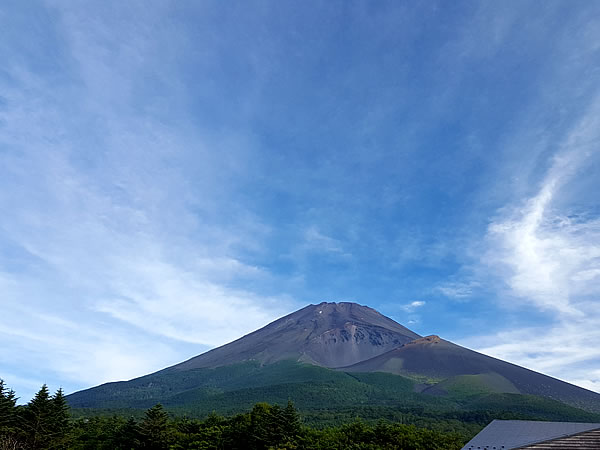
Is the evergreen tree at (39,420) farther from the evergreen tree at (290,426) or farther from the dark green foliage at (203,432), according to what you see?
the evergreen tree at (290,426)

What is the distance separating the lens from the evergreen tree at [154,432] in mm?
28359

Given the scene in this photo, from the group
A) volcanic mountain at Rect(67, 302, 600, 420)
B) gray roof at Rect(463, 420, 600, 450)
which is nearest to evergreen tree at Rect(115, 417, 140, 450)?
gray roof at Rect(463, 420, 600, 450)

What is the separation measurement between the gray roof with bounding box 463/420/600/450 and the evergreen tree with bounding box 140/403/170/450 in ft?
58.7

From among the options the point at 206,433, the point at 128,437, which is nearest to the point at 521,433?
the point at 206,433

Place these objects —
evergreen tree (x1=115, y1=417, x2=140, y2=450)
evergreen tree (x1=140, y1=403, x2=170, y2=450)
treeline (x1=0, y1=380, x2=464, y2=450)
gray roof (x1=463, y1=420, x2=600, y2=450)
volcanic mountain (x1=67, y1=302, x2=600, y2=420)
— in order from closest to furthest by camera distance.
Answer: gray roof (x1=463, y1=420, x2=600, y2=450) < treeline (x1=0, y1=380, x2=464, y2=450) < evergreen tree (x1=140, y1=403, x2=170, y2=450) < evergreen tree (x1=115, y1=417, x2=140, y2=450) < volcanic mountain (x1=67, y1=302, x2=600, y2=420)

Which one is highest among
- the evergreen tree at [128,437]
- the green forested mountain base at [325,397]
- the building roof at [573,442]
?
the green forested mountain base at [325,397]

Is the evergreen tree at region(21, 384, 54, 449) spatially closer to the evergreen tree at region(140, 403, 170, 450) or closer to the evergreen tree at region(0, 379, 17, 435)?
the evergreen tree at region(0, 379, 17, 435)

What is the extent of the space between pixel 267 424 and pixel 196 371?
579ft

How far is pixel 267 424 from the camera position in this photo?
25703 millimetres

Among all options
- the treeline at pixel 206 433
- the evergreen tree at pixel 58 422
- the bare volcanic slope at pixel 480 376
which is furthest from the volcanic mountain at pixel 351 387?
the treeline at pixel 206 433

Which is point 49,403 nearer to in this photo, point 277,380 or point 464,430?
point 464,430

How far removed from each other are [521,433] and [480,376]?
163 metres

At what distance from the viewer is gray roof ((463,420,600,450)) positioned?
1845 centimetres

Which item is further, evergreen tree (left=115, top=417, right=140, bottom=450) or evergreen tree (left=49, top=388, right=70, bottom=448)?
evergreen tree (left=49, top=388, right=70, bottom=448)
